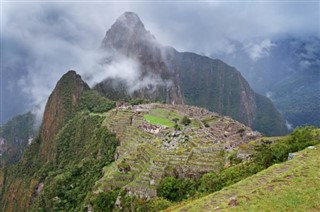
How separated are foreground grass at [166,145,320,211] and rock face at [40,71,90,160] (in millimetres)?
108461

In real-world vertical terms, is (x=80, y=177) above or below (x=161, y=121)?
below

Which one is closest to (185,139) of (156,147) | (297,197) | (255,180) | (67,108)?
(156,147)

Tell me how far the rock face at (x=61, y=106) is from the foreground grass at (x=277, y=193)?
108 meters

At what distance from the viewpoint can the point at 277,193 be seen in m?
16.1

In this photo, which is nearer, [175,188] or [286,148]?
[286,148]

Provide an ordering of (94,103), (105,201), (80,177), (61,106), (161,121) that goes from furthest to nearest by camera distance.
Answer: (61,106) → (94,103) → (161,121) → (80,177) → (105,201)

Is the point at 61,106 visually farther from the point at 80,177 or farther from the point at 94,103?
the point at 80,177

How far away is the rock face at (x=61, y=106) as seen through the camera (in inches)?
4999

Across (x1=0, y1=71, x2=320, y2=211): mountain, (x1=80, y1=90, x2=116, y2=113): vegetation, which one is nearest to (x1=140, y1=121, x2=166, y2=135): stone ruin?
(x1=0, y1=71, x2=320, y2=211): mountain

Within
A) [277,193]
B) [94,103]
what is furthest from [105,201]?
[94,103]

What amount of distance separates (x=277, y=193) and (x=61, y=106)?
123918 millimetres

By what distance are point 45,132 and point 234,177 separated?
4616 inches

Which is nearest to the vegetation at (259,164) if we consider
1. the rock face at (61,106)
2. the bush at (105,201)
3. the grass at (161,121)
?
the bush at (105,201)

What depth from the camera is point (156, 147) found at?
1631 inches
